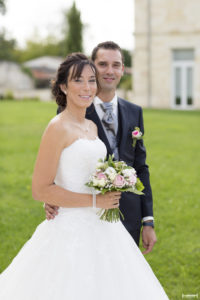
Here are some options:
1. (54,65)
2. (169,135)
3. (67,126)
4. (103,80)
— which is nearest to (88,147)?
(67,126)

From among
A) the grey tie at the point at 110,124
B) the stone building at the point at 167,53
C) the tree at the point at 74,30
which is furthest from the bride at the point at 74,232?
the tree at the point at 74,30

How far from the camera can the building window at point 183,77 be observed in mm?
31969

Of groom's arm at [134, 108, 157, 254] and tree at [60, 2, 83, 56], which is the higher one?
tree at [60, 2, 83, 56]

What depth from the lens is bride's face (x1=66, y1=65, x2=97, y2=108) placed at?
3.29m

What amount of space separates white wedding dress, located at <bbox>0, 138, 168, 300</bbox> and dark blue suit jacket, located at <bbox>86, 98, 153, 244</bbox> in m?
0.39

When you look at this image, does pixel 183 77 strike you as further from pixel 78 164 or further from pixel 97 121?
pixel 78 164

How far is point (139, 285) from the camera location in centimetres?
336

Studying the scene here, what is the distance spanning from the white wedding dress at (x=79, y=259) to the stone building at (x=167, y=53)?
29.5 m

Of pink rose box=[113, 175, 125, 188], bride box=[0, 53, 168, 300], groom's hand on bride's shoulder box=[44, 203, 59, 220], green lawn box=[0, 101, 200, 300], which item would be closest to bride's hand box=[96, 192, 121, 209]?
bride box=[0, 53, 168, 300]

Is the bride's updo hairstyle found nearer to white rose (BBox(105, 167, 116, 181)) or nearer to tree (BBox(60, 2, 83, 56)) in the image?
white rose (BBox(105, 167, 116, 181))

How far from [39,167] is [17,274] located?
95cm

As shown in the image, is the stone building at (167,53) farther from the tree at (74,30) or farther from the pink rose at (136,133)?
the pink rose at (136,133)

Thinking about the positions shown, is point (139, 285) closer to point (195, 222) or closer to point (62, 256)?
point (62, 256)

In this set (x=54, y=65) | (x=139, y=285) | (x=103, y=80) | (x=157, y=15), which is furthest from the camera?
(x=54, y=65)
